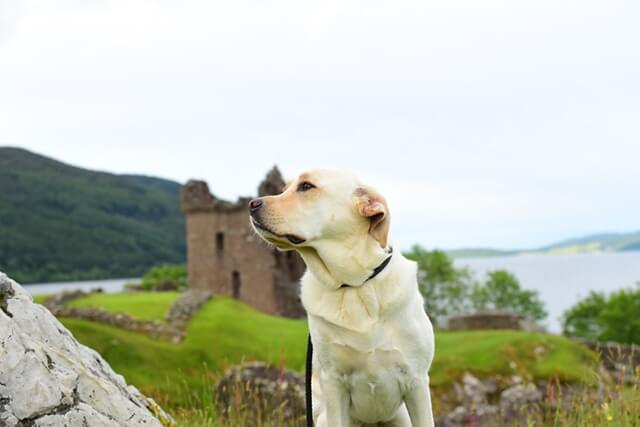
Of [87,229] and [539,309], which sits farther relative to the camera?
[87,229]

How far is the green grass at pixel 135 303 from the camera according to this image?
28469 mm

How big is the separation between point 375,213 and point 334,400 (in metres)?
1.08

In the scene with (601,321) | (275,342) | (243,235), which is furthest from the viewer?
(601,321)

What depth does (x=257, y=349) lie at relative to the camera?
2511cm

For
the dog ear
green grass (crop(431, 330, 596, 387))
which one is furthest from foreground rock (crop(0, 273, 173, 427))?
green grass (crop(431, 330, 596, 387))

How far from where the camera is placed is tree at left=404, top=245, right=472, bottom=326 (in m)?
55.8

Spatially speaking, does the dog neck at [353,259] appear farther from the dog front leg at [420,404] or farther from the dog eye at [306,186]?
the dog front leg at [420,404]

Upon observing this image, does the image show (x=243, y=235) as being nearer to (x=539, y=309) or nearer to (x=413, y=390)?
(x=539, y=309)

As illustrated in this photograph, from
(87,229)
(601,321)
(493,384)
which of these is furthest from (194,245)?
(87,229)

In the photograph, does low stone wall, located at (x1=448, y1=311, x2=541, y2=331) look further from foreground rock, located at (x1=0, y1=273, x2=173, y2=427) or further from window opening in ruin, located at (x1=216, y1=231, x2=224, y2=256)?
foreground rock, located at (x1=0, y1=273, x2=173, y2=427)

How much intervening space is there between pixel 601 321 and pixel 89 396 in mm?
52140

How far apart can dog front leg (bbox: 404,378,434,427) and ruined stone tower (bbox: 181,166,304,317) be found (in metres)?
39.4

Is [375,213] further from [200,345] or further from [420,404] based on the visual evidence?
[200,345]

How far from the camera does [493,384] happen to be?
23.6m
